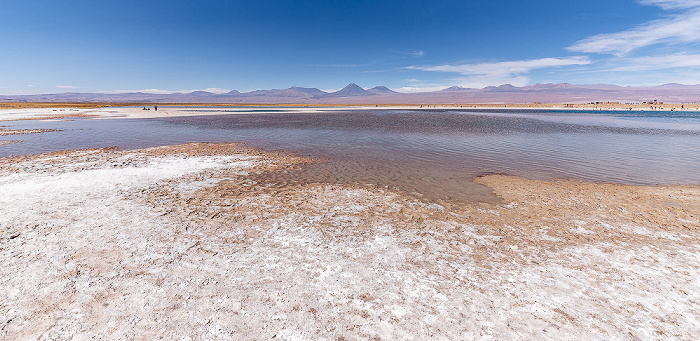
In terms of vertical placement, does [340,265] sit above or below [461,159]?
below

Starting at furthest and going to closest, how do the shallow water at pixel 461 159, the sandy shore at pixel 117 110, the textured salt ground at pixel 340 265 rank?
the sandy shore at pixel 117 110, the shallow water at pixel 461 159, the textured salt ground at pixel 340 265

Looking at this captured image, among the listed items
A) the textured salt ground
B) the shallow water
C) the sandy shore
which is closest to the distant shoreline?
the sandy shore

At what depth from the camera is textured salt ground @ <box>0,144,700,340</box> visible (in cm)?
421

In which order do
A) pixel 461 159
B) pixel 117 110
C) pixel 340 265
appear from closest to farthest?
pixel 340 265 → pixel 461 159 → pixel 117 110

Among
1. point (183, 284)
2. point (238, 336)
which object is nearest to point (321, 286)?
point (238, 336)

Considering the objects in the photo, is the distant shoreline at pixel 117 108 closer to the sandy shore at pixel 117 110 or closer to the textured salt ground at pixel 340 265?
the sandy shore at pixel 117 110

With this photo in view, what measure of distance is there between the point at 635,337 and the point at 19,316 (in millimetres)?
8346

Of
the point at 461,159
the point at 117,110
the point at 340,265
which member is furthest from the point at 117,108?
the point at 340,265

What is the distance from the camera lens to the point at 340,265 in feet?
18.7

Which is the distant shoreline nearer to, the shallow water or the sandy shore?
the sandy shore

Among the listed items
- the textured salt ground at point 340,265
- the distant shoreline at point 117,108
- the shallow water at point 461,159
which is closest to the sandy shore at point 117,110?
the distant shoreline at point 117,108

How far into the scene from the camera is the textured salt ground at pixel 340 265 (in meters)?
4.21

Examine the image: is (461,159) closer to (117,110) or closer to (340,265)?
(340,265)

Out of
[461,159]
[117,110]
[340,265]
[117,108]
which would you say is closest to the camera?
[340,265]
